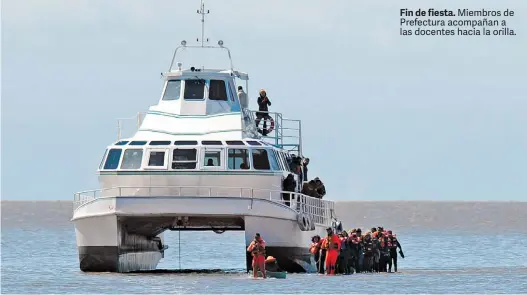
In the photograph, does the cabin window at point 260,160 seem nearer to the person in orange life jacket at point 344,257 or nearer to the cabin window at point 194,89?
the cabin window at point 194,89

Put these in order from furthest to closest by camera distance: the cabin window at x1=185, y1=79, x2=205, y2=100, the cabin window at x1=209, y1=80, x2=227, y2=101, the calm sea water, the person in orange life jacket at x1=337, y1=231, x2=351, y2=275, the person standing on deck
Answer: the person standing on deck < the cabin window at x1=209, y1=80, x2=227, y2=101 < the cabin window at x1=185, y1=79, x2=205, y2=100 < the person in orange life jacket at x1=337, y1=231, x2=351, y2=275 < the calm sea water

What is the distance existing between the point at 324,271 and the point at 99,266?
20.4 ft

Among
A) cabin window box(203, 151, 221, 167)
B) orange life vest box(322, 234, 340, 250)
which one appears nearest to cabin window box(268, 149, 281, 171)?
cabin window box(203, 151, 221, 167)

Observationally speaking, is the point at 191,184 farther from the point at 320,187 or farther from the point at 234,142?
the point at 320,187

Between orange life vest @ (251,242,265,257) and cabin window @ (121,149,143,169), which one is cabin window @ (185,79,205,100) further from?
orange life vest @ (251,242,265,257)

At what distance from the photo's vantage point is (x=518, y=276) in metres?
43.5

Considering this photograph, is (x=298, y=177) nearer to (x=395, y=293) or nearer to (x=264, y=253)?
(x=264, y=253)

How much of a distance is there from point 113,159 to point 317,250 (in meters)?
5.86

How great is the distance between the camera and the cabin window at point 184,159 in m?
41.2

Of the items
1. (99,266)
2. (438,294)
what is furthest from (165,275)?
(438,294)

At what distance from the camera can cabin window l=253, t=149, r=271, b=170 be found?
4153cm

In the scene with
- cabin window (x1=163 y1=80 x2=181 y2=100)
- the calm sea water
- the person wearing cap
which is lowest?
the calm sea water

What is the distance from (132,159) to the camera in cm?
4141

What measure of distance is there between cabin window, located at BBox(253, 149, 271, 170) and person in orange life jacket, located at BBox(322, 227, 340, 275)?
2.36 meters
